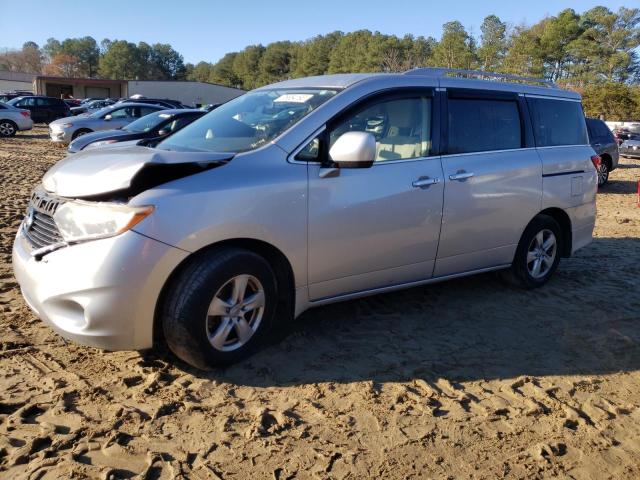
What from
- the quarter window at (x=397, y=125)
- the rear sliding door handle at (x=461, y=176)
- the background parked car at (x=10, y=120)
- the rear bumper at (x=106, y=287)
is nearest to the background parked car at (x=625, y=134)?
the rear sliding door handle at (x=461, y=176)

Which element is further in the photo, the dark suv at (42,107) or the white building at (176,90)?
the white building at (176,90)

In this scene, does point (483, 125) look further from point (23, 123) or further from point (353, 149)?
point (23, 123)

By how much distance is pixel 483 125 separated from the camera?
4.61 meters

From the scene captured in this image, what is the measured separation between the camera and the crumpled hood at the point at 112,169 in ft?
9.93

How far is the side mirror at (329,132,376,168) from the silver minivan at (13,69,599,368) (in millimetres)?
12

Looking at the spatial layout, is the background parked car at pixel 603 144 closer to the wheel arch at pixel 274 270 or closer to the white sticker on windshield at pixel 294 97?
the white sticker on windshield at pixel 294 97

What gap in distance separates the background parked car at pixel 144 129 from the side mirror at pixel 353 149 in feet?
23.9

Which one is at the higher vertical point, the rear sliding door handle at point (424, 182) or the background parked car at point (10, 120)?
the background parked car at point (10, 120)

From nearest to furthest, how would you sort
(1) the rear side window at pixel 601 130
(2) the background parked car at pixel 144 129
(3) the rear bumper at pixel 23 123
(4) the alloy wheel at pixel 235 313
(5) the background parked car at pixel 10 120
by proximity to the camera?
1. (4) the alloy wheel at pixel 235 313
2. (2) the background parked car at pixel 144 129
3. (1) the rear side window at pixel 601 130
4. (5) the background parked car at pixel 10 120
5. (3) the rear bumper at pixel 23 123

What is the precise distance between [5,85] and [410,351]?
8889 cm

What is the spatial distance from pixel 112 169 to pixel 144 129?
28.2 ft

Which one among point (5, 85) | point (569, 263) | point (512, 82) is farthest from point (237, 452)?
point (5, 85)

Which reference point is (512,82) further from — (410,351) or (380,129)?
(410,351)

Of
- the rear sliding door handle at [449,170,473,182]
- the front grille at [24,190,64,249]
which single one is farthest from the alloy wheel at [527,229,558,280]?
the front grille at [24,190,64,249]
